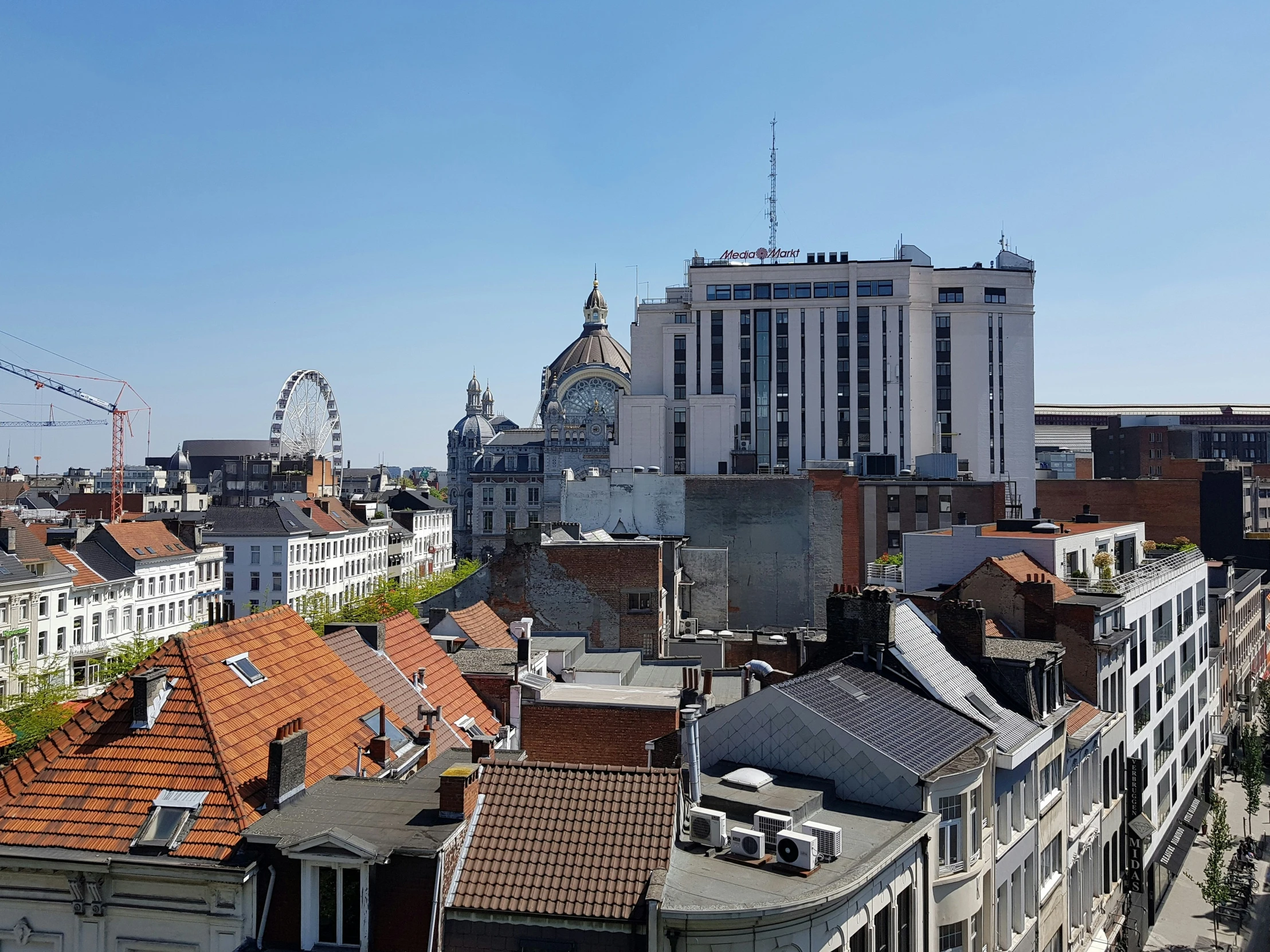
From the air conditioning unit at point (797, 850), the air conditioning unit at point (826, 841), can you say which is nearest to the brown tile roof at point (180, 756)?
the air conditioning unit at point (797, 850)

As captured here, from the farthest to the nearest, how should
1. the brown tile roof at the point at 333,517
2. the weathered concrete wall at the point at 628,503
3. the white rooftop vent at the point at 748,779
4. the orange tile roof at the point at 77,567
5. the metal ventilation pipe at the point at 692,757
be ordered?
the brown tile roof at the point at 333,517 → the orange tile roof at the point at 77,567 → the weathered concrete wall at the point at 628,503 → the white rooftop vent at the point at 748,779 → the metal ventilation pipe at the point at 692,757

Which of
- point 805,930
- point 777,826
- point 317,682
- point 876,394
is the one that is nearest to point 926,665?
point 777,826

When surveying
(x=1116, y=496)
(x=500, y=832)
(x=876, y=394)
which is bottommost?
(x=500, y=832)

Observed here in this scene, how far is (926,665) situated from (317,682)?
1384cm

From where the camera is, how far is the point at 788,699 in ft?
64.8

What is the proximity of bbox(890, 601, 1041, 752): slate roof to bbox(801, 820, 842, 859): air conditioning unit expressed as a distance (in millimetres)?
6953

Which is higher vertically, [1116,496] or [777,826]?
[1116,496]

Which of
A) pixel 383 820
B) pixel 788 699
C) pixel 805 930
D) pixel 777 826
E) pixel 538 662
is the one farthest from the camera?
pixel 538 662

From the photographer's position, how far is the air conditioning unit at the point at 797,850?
49.6 ft

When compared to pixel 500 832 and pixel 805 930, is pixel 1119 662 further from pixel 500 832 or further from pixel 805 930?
pixel 500 832

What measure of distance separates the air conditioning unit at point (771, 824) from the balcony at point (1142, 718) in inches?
953

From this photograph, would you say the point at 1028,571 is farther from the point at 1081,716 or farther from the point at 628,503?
the point at 628,503

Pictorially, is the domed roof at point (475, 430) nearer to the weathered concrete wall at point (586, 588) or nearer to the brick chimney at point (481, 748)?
the weathered concrete wall at point (586, 588)

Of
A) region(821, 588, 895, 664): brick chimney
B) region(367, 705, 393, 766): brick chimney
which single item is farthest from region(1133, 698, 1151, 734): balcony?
region(367, 705, 393, 766): brick chimney
